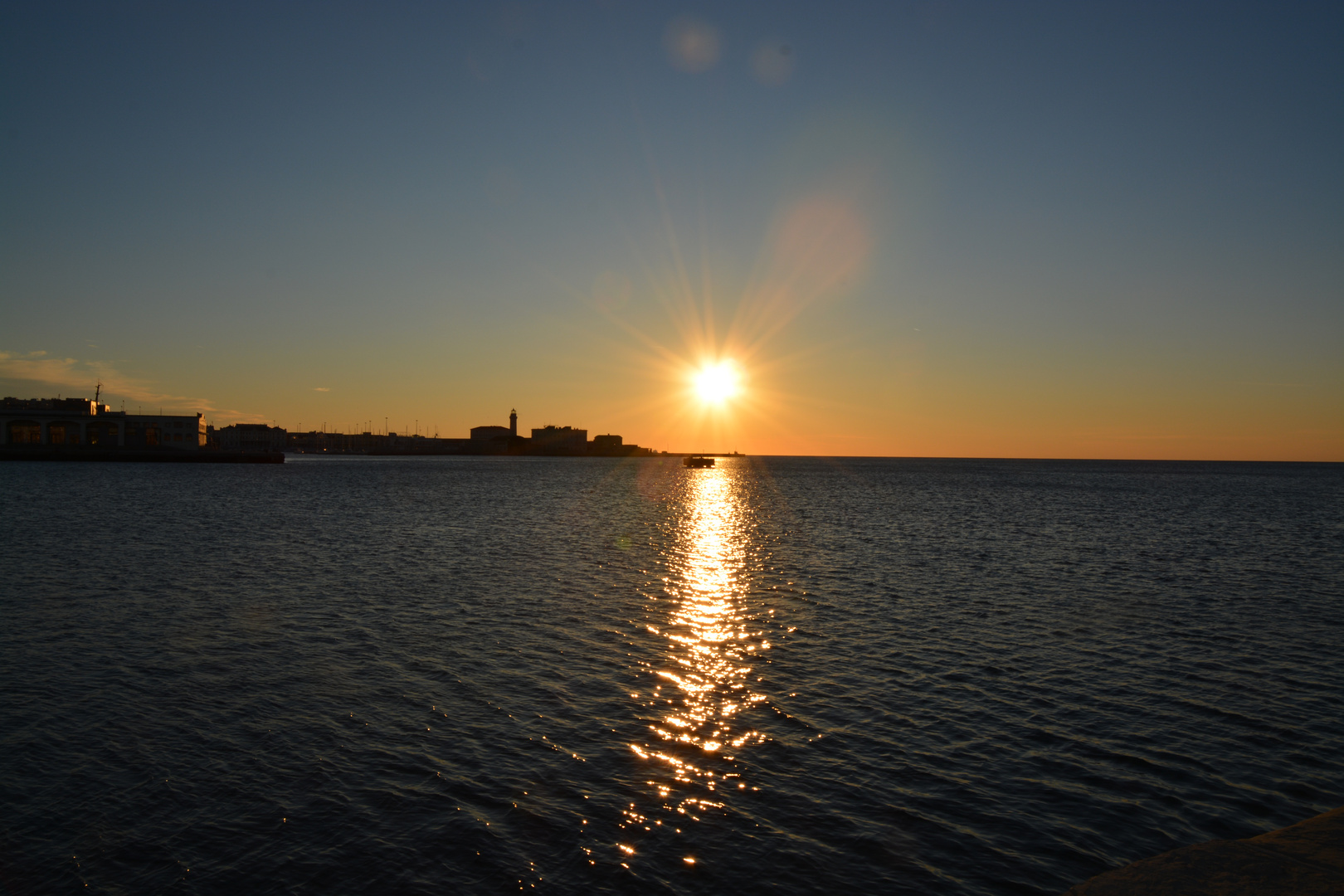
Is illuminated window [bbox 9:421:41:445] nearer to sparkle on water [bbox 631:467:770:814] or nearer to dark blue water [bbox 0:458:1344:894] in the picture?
dark blue water [bbox 0:458:1344:894]

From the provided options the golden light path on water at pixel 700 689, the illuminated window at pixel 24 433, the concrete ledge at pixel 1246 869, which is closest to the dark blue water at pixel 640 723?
the golden light path on water at pixel 700 689

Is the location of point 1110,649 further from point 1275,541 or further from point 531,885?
point 1275,541

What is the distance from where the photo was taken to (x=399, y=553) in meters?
41.6

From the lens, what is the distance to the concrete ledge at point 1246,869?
8211 millimetres

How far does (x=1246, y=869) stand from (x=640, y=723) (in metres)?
10.2

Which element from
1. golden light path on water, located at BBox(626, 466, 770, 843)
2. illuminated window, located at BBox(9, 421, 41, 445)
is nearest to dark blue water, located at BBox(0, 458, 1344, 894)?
golden light path on water, located at BBox(626, 466, 770, 843)

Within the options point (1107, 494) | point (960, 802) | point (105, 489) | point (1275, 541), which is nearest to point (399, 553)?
point (960, 802)

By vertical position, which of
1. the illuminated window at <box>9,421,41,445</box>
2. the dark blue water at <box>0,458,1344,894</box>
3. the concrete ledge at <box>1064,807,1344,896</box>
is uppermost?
the illuminated window at <box>9,421,41,445</box>

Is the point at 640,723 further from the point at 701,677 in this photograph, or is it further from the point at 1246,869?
the point at 1246,869

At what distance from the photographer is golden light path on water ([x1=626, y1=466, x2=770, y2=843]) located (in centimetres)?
1321

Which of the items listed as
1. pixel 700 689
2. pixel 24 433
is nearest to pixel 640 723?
pixel 700 689

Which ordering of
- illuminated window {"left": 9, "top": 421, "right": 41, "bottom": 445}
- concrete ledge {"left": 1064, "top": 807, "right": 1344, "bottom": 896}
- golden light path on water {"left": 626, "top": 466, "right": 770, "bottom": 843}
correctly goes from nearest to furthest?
concrete ledge {"left": 1064, "top": 807, "right": 1344, "bottom": 896} < golden light path on water {"left": 626, "top": 466, "right": 770, "bottom": 843} < illuminated window {"left": 9, "top": 421, "right": 41, "bottom": 445}

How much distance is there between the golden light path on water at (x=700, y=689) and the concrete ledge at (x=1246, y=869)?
5.80 m

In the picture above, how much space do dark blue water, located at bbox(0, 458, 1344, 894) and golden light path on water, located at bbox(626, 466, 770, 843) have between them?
0.11 m
